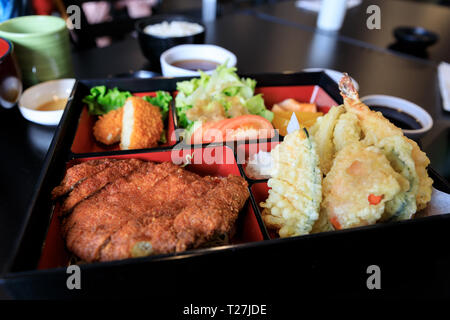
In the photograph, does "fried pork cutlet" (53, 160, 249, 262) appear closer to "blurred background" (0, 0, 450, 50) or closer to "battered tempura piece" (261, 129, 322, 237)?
"battered tempura piece" (261, 129, 322, 237)

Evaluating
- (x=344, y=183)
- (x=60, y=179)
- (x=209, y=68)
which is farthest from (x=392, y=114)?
(x=60, y=179)

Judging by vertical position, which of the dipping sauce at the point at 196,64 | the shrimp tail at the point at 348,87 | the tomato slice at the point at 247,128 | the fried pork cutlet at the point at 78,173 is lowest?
the fried pork cutlet at the point at 78,173

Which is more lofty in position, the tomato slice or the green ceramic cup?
the green ceramic cup

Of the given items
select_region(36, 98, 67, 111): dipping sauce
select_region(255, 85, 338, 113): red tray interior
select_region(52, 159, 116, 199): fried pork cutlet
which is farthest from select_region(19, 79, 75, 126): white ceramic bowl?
select_region(255, 85, 338, 113): red tray interior

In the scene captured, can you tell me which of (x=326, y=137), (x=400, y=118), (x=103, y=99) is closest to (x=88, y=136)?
(x=103, y=99)

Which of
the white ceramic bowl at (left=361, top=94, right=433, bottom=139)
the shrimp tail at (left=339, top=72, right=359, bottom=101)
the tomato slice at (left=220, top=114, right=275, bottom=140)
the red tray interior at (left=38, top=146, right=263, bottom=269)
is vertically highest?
the shrimp tail at (left=339, top=72, right=359, bottom=101)

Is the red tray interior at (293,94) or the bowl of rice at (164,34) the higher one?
the bowl of rice at (164,34)

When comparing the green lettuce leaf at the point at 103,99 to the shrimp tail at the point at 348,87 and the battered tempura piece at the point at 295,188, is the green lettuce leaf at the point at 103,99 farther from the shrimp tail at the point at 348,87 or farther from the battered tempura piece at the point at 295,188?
the shrimp tail at the point at 348,87

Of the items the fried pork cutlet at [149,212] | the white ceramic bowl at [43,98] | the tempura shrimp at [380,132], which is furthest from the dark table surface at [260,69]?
the tempura shrimp at [380,132]
